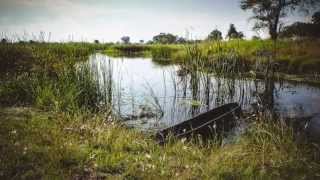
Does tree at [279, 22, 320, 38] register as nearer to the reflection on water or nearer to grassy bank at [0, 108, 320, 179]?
the reflection on water

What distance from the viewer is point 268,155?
18.8 feet

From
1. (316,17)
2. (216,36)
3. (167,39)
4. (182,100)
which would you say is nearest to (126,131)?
(182,100)

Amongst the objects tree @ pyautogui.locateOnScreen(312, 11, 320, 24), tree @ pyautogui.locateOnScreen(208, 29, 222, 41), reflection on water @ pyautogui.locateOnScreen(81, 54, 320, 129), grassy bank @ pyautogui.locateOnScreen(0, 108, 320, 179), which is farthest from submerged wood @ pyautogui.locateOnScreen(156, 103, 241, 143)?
tree @ pyautogui.locateOnScreen(312, 11, 320, 24)

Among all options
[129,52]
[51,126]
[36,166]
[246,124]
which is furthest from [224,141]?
[129,52]

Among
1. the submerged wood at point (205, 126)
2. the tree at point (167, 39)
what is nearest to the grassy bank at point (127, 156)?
the submerged wood at point (205, 126)

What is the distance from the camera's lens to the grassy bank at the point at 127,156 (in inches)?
189

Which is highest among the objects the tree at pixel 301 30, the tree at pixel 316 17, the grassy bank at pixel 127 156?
the tree at pixel 316 17

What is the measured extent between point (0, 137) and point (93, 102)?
3863 millimetres

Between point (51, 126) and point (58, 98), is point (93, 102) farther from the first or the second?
point (51, 126)

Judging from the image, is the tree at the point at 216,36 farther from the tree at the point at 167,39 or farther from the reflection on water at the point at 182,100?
the tree at the point at 167,39

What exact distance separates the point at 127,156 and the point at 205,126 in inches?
84.2

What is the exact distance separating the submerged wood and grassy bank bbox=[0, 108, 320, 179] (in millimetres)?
314

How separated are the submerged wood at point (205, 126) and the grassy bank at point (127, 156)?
12.4 inches

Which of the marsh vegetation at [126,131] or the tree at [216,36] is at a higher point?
the tree at [216,36]
